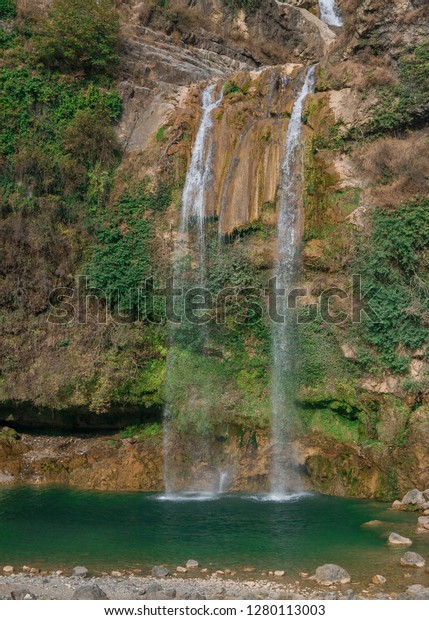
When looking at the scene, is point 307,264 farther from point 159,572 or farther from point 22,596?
point 22,596

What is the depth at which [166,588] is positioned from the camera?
12.1 metres

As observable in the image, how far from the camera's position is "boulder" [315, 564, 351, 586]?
12359 millimetres

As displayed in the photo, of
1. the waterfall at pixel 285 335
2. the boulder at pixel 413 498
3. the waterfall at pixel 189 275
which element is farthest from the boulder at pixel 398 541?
the waterfall at pixel 189 275

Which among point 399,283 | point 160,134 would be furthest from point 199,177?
point 399,283

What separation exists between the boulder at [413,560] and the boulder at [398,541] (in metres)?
1.07

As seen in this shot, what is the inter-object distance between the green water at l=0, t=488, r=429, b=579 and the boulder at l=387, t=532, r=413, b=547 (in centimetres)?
20

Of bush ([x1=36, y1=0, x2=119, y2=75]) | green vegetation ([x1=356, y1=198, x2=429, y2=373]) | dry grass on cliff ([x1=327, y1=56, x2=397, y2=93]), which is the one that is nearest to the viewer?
green vegetation ([x1=356, y1=198, x2=429, y2=373])

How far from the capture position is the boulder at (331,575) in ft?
40.5

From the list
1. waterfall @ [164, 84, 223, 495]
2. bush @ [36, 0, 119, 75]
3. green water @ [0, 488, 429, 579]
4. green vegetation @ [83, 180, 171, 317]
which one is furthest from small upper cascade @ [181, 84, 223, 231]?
green water @ [0, 488, 429, 579]

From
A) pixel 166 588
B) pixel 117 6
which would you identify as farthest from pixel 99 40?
pixel 166 588

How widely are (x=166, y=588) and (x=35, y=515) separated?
6122 millimetres

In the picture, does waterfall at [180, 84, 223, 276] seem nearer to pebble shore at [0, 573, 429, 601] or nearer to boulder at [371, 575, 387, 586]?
pebble shore at [0, 573, 429, 601]

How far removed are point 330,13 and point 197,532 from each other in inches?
1183

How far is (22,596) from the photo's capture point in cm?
1168
